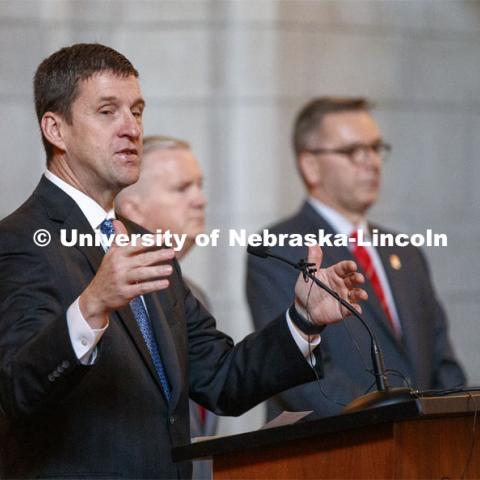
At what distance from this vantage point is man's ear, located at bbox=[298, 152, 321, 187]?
5047 mm

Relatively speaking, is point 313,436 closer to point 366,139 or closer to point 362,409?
point 362,409

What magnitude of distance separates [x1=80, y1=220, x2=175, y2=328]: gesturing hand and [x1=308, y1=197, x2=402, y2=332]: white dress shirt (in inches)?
84.7

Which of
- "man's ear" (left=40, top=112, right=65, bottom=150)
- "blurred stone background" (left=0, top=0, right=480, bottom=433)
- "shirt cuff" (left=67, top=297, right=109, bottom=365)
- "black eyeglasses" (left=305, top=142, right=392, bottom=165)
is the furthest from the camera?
"blurred stone background" (left=0, top=0, right=480, bottom=433)

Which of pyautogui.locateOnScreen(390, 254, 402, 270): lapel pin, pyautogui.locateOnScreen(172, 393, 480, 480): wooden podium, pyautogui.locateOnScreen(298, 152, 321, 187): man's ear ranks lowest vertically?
pyautogui.locateOnScreen(172, 393, 480, 480): wooden podium

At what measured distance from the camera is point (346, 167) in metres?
5.01

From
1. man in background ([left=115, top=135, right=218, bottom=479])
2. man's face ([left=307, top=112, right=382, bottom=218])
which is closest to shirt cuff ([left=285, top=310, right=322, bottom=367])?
man in background ([left=115, top=135, right=218, bottom=479])

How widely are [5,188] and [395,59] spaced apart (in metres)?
2.13

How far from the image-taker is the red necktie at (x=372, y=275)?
176 inches

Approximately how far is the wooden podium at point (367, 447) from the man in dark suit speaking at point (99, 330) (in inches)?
12.7

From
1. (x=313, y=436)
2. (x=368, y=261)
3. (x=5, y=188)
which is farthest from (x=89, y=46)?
(x=5, y=188)

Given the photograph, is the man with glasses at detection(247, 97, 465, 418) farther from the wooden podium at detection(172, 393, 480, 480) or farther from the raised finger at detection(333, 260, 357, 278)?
the wooden podium at detection(172, 393, 480, 480)

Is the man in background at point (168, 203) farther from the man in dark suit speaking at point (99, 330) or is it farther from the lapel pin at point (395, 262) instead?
the man in dark suit speaking at point (99, 330)

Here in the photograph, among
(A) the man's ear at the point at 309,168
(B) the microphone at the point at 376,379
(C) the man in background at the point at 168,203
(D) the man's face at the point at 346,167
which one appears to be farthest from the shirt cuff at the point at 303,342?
(A) the man's ear at the point at 309,168

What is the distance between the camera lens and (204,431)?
15.2 ft
